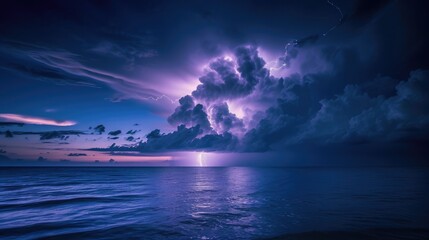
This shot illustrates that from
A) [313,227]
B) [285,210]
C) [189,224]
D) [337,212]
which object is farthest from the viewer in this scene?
[285,210]

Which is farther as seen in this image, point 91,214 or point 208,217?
point 91,214

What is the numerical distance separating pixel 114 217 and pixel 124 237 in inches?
285

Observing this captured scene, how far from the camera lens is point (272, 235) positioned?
1655 cm

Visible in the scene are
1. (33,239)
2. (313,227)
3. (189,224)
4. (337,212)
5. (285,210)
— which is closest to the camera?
(33,239)

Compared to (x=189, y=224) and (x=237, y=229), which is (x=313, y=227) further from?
(x=189, y=224)

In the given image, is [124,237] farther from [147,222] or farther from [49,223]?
[49,223]

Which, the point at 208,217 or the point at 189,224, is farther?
the point at 208,217

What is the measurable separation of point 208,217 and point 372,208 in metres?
17.1

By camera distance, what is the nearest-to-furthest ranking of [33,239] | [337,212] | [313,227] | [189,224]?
[33,239] → [313,227] → [189,224] → [337,212]

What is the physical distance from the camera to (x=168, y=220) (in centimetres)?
2188

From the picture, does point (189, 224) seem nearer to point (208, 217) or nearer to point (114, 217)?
point (208, 217)

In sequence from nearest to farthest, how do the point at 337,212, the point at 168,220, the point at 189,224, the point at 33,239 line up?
the point at 33,239 → the point at 189,224 → the point at 168,220 → the point at 337,212

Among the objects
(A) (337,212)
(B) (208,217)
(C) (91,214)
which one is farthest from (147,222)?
(A) (337,212)

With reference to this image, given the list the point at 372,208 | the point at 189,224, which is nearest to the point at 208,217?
the point at 189,224
